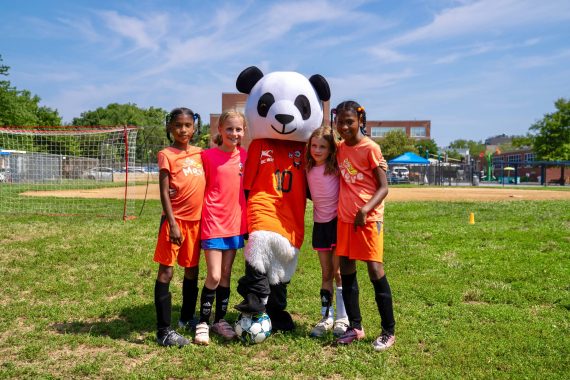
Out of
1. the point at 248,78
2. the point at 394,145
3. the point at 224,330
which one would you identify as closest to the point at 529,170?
the point at 394,145

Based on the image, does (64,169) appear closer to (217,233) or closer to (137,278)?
(137,278)

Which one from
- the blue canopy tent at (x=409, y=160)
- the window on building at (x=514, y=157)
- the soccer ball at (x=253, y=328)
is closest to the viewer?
the soccer ball at (x=253, y=328)

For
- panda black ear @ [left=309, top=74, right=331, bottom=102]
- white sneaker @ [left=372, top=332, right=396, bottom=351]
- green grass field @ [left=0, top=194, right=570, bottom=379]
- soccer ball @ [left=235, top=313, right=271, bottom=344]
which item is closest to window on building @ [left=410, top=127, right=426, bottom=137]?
green grass field @ [left=0, top=194, right=570, bottom=379]

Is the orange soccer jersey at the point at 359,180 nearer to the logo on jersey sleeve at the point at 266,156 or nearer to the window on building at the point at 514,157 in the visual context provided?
the logo on jersey sleeve at the point at 266,156

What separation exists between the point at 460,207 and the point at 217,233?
12.8m

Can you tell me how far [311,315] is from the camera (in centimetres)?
492

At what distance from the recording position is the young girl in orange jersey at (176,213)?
158 inches

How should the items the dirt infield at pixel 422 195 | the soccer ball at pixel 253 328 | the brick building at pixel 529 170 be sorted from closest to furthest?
the soccer ball at pixel 253 328 → the dirt infield at pixel 422 195 → the brick building at pixel 529 170

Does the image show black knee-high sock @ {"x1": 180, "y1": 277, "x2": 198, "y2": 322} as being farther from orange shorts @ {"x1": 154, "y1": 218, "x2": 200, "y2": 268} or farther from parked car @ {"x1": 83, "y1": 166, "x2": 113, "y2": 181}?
parked car @ {"x1": 83, "y1": 166, "x2": 113, "y2": 181}

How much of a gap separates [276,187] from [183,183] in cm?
79

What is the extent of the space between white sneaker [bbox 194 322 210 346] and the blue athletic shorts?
2.15 feet

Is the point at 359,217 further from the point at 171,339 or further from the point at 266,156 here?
the point at 171,339

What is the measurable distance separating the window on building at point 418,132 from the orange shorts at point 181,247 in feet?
301

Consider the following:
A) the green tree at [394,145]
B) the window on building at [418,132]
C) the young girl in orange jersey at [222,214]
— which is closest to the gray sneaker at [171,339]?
the young girl in orange jersey at [222,214]
